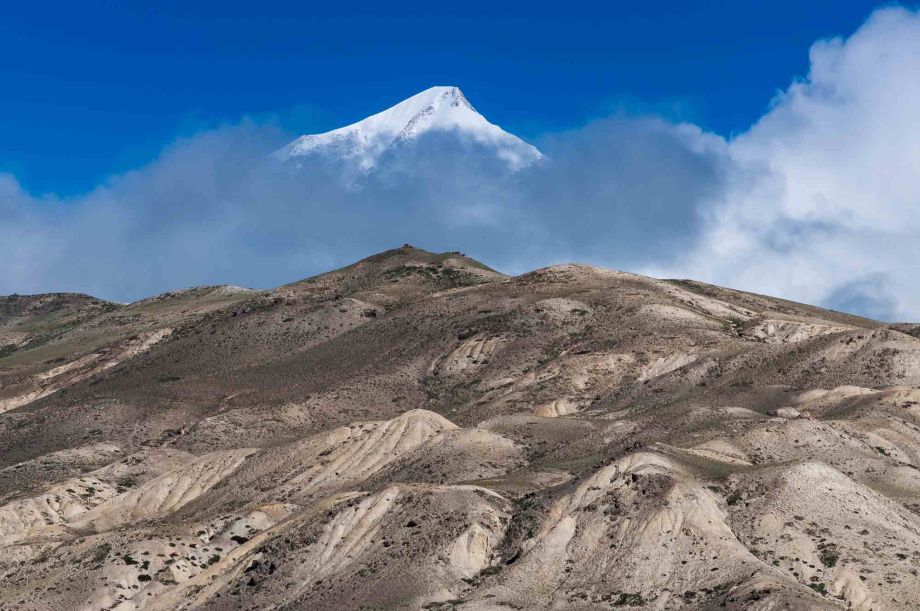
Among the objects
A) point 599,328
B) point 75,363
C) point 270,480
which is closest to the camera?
point 270,480

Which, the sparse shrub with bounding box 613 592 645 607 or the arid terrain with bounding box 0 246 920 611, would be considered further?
the arid terrain with bounding box 0 246 920 611

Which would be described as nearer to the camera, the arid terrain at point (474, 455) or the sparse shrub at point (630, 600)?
the sparse shrub at point (630, 600)

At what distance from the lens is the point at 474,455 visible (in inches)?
3713

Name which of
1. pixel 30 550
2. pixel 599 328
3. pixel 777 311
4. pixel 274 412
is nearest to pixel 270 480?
pixel 30 550

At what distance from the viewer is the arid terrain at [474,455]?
67875mm

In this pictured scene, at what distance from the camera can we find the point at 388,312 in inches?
6314

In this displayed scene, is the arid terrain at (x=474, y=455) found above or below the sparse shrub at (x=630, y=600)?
above

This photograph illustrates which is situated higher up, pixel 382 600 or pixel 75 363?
pixel 75 363

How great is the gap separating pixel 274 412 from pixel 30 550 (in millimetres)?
37384

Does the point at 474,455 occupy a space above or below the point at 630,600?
above

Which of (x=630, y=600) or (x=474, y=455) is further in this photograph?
(x=474, y=455)

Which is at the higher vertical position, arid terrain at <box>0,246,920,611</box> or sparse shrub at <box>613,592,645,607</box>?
arid terrain at <box>0,246,920,611</box>

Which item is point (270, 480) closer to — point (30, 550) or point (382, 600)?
point (30, 550)

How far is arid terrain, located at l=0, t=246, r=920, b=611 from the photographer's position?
2672 inches
